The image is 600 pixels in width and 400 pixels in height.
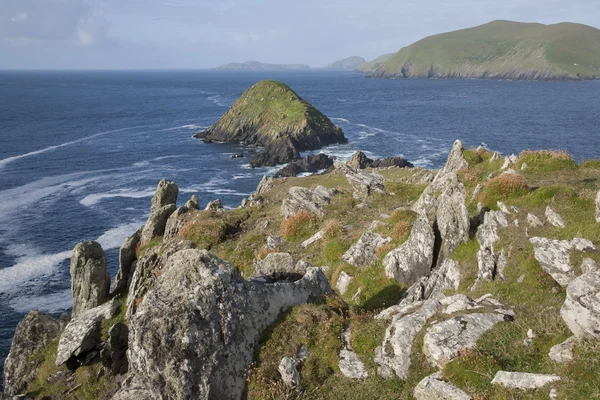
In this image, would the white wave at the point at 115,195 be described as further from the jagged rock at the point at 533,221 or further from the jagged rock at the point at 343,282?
the jagged rock at the point at 533,221

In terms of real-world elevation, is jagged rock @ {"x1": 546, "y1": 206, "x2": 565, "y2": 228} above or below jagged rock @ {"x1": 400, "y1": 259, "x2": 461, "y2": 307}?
above

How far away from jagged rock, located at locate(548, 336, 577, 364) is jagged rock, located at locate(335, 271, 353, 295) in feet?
40.0

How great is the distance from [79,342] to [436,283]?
19028 millimetres

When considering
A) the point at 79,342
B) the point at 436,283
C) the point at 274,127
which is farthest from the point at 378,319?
the point at 274,127

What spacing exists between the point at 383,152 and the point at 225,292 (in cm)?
10486

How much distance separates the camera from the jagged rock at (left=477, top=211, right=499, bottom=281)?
19891mm

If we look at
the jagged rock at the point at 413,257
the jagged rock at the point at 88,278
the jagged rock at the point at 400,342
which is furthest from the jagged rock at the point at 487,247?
the jagged rock at the point at 88,278

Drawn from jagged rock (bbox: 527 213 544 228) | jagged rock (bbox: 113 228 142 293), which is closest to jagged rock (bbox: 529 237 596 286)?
jagged rock (bbox: 527 213 544 228)

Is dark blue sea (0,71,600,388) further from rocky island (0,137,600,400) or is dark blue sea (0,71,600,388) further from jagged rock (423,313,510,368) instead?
jagged rock (423,313,510,368)

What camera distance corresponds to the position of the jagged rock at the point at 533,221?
864 inches

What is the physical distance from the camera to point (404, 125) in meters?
157

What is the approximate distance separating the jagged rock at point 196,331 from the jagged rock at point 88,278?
21.4 m

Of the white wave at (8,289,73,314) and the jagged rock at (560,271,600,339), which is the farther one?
the white wave at (8,289,73,314)

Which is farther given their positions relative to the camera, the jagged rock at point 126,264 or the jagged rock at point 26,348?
A: the jagged rock at point 126,264
